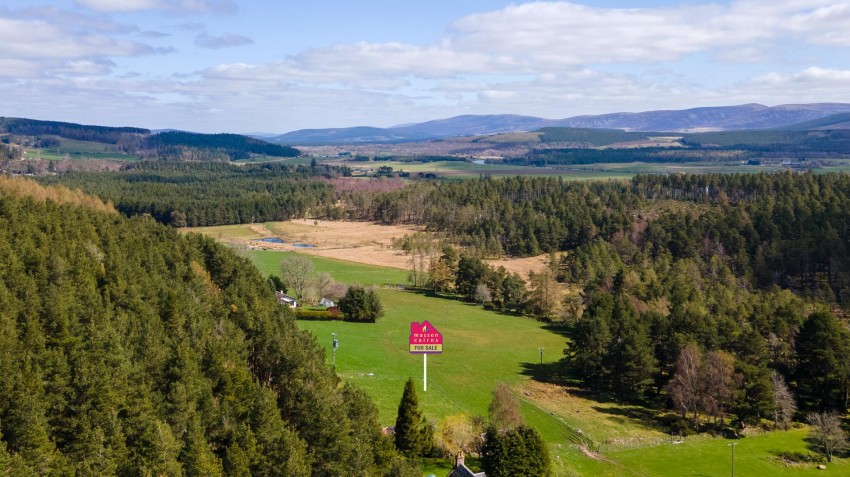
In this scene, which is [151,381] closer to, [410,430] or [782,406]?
[410,430]

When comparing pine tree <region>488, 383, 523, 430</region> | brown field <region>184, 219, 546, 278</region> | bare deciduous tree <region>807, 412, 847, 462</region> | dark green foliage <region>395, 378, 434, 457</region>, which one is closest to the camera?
dark green foliage <region>395, 378, 434, 457</region>

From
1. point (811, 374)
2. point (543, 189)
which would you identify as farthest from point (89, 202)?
point (543, 189)

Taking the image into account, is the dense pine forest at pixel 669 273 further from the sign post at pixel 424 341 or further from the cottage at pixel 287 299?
the cottage at pixel 287 299

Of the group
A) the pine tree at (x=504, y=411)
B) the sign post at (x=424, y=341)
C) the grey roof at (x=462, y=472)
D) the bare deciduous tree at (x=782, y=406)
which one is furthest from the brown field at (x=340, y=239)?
the grey roof at (x=462, y=472)

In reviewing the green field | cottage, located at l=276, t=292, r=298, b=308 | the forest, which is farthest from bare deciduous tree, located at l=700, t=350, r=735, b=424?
cottage, located at l=276, t=292, r=298, b=308

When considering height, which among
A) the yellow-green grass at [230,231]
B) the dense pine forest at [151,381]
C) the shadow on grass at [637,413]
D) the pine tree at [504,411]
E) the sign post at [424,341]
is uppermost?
the dense pine forest at [151,381]

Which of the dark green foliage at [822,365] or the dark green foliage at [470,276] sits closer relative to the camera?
the dark green foliage at [822,365]

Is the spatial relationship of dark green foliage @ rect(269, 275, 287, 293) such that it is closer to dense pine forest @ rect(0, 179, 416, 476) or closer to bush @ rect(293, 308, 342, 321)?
bush @ rect(293, 308, 342, 321)

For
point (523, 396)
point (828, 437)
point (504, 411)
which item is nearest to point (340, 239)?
point (523, 396)

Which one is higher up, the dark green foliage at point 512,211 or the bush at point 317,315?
the dark green foliage at point 512,211
